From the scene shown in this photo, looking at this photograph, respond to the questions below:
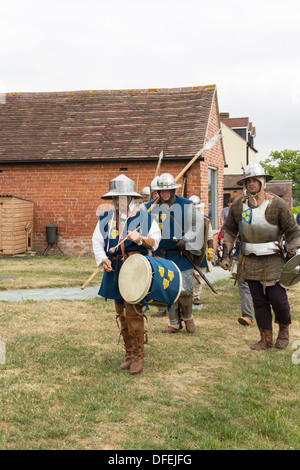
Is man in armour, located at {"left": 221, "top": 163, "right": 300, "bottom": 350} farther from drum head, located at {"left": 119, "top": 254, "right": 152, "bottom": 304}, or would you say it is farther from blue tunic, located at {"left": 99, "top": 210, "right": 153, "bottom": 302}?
drum head, located at {"left": 119, "top": 254, "right": 152, "bottom": 304}

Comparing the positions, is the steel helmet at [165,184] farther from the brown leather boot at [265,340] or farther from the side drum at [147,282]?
the brown leather boot at [265,340]

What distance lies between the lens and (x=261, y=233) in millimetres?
6020

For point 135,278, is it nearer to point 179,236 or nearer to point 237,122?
point 179,236

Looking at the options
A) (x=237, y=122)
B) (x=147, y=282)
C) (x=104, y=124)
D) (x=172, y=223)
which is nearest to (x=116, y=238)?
(x=147, y=282)

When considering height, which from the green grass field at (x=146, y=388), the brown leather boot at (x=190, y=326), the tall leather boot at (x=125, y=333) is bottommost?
the green grass field at (x=146, y=388)

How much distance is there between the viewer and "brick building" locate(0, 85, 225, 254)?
15491 millimetres

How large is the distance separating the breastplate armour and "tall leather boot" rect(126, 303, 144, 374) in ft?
5.51

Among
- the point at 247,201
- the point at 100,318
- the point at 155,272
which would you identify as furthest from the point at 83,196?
the point at 155,272

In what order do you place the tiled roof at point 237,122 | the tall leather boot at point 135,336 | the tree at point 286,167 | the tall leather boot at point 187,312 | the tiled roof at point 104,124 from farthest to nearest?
1. the tree at point 286,167
2. the tiled roof at point 237,122
3. the tiled roof at point 104,124
4. the tall leather boot at point 187,312
5. the tall leather boot at point 135,336

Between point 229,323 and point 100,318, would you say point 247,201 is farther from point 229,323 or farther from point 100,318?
point 100,318

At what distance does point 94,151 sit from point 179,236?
9.66 m

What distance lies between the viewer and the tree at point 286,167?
61750mm

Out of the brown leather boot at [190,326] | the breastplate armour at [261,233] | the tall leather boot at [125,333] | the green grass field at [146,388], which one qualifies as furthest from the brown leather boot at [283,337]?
the tall leather boot at [125,333]
